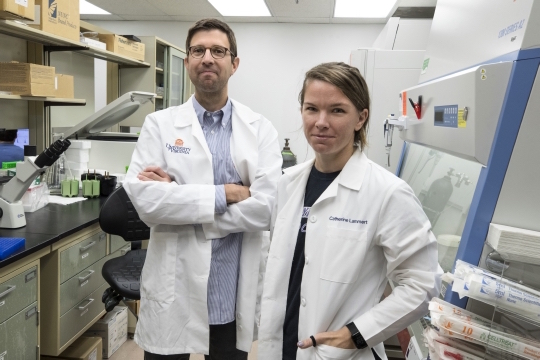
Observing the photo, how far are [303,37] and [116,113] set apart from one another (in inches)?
131

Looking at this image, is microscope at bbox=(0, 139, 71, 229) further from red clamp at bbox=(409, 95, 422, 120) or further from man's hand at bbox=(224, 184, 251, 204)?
red clamp at bbox=(409, 95, 422, 120)

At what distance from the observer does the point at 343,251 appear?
38.3 inches

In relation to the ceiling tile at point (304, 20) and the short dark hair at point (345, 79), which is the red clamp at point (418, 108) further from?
the ceiling tile at point (304, 20)

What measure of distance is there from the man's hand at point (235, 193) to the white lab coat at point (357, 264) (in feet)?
1.10

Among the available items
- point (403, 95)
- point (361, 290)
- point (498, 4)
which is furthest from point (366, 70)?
point (361, 290)

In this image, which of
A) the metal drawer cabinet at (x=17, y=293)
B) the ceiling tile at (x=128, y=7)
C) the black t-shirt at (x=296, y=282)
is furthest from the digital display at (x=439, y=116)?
the ceiling tile at (x=128, y=7)

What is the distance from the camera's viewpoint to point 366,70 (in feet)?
7.24

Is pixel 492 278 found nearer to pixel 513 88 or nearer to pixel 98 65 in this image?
pixel 513 88

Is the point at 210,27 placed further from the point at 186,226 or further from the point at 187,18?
the point at 187,18

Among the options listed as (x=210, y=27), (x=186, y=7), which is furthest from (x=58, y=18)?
(x=186, y=7)

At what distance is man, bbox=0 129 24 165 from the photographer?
93.8 inches

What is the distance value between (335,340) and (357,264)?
181 millimetres

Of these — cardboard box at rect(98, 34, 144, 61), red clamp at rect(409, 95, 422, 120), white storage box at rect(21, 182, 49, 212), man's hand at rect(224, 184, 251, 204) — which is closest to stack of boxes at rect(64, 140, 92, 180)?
white storage box at rect(21, 182, 49, 212)

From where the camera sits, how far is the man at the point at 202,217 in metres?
1.35
